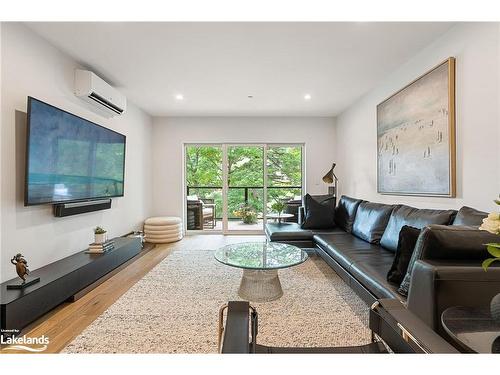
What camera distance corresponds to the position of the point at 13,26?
7.45 ft

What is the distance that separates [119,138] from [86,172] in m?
0.97

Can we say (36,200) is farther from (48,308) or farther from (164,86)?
(164,86)

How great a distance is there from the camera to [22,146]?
2377mm

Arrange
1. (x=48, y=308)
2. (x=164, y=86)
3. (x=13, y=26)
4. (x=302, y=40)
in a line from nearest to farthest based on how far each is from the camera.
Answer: (x=48, y=308)
(x=13, y=26)
(x=302, y=40)
(x=164, y=86)

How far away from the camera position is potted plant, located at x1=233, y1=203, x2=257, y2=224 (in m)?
5.77

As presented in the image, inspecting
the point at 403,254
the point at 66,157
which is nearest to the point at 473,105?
the point at 403,254

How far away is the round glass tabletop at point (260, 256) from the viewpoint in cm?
227

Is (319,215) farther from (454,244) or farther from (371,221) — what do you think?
(454,244)

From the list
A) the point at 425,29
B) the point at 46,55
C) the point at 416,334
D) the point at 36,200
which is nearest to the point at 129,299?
the point at 36,200

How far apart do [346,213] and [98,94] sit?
3796 mm

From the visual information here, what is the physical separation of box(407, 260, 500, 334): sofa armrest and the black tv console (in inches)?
102

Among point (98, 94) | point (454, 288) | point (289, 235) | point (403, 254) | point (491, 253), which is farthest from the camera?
point (289, 235)

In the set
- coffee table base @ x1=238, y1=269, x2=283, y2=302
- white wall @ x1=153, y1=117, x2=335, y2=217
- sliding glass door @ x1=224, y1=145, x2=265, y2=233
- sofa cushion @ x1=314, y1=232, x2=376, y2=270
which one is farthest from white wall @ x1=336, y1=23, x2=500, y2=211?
sliding glass door @ x1=224, y1=145, x2=265, y2=233

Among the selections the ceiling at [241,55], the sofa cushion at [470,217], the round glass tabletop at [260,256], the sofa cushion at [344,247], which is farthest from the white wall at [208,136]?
the sofa cushion at [470,217]
